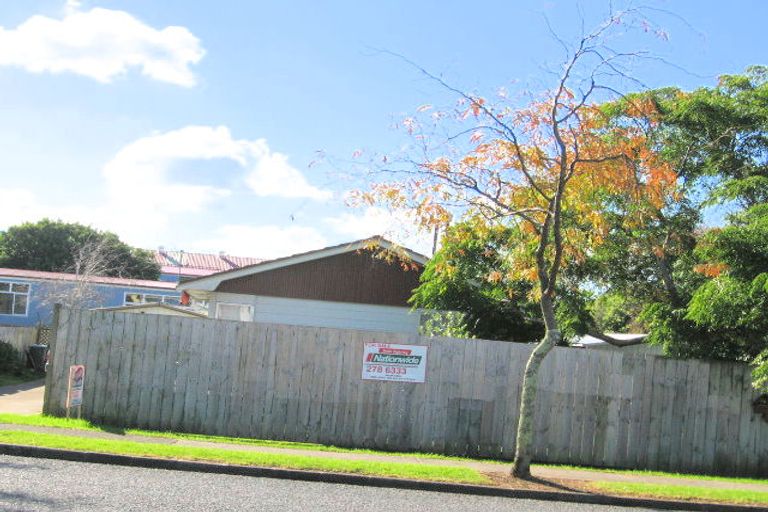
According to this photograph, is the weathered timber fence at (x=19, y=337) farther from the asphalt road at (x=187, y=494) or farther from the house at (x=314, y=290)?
the asphalt road at (x=187, y=494)

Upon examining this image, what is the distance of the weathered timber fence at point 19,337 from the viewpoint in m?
25.9

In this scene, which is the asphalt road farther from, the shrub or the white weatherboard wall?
the shrub

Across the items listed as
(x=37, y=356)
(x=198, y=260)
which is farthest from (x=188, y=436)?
(x=198, y=260)

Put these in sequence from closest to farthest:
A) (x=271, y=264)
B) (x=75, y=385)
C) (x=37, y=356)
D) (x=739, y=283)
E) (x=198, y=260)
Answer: (x=739, y=283)
(x=75, y=385)
(x=271, y=264)
(x=37, y=356)
(x=198, y=260)

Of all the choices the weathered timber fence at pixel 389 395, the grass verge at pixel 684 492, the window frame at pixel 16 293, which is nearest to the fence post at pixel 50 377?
the weathered timber fence at pixel 389 395

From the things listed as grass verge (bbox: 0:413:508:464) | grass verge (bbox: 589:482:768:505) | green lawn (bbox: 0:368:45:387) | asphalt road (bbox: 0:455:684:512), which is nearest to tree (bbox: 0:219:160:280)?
green lawn (bbox: 0:368:45:387)

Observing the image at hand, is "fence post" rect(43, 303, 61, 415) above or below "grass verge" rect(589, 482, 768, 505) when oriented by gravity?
above

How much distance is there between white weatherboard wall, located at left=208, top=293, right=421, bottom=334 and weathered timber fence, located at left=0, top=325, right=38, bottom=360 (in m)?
10.5

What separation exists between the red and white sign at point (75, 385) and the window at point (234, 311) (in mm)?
6617

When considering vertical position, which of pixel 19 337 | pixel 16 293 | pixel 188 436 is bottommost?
pixel 188 436

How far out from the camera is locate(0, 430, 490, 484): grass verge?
9820 millimetres

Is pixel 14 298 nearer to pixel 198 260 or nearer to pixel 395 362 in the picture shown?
pixel 395 362

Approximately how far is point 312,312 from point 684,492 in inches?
424

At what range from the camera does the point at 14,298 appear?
133ft
